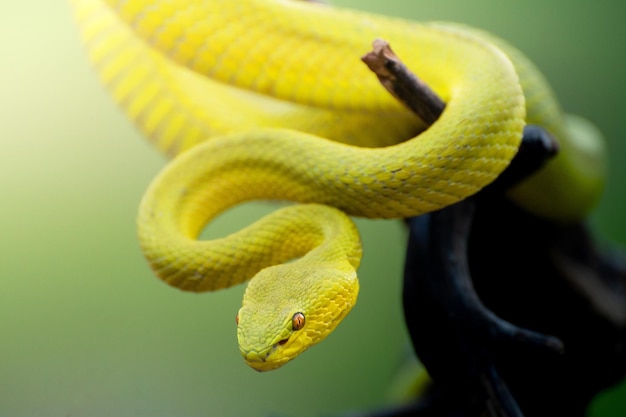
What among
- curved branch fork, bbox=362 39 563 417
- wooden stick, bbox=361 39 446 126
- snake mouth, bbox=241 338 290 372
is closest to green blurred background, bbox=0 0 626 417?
snake mouth, bbox=241 338 290 372

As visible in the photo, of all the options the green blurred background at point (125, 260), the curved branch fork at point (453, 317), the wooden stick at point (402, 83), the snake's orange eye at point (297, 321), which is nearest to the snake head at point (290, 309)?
the snake's orange eye at point (297, 321)

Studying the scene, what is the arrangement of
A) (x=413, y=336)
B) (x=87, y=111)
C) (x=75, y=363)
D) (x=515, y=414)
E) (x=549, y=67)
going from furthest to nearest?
(x=549, y=67) → (x=87, y=111) → (x=413, y=336) → (x=515, y=414) → (x=75, y=363)

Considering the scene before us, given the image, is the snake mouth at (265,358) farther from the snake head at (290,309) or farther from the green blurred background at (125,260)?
the green blurred background at (125,260)

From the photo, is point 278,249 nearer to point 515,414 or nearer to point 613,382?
point 515,414

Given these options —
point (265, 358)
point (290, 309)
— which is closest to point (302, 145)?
point (290, 309)

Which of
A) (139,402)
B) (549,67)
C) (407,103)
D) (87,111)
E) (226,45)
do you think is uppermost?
(549,67)

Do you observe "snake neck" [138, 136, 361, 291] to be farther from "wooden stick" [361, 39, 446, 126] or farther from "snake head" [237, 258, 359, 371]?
"wooden stick" [361, 39, 446, 126]

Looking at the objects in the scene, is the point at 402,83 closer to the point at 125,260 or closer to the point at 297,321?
the point at 297,321

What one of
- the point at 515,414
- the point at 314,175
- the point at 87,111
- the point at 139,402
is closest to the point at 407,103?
the point at 314,175
